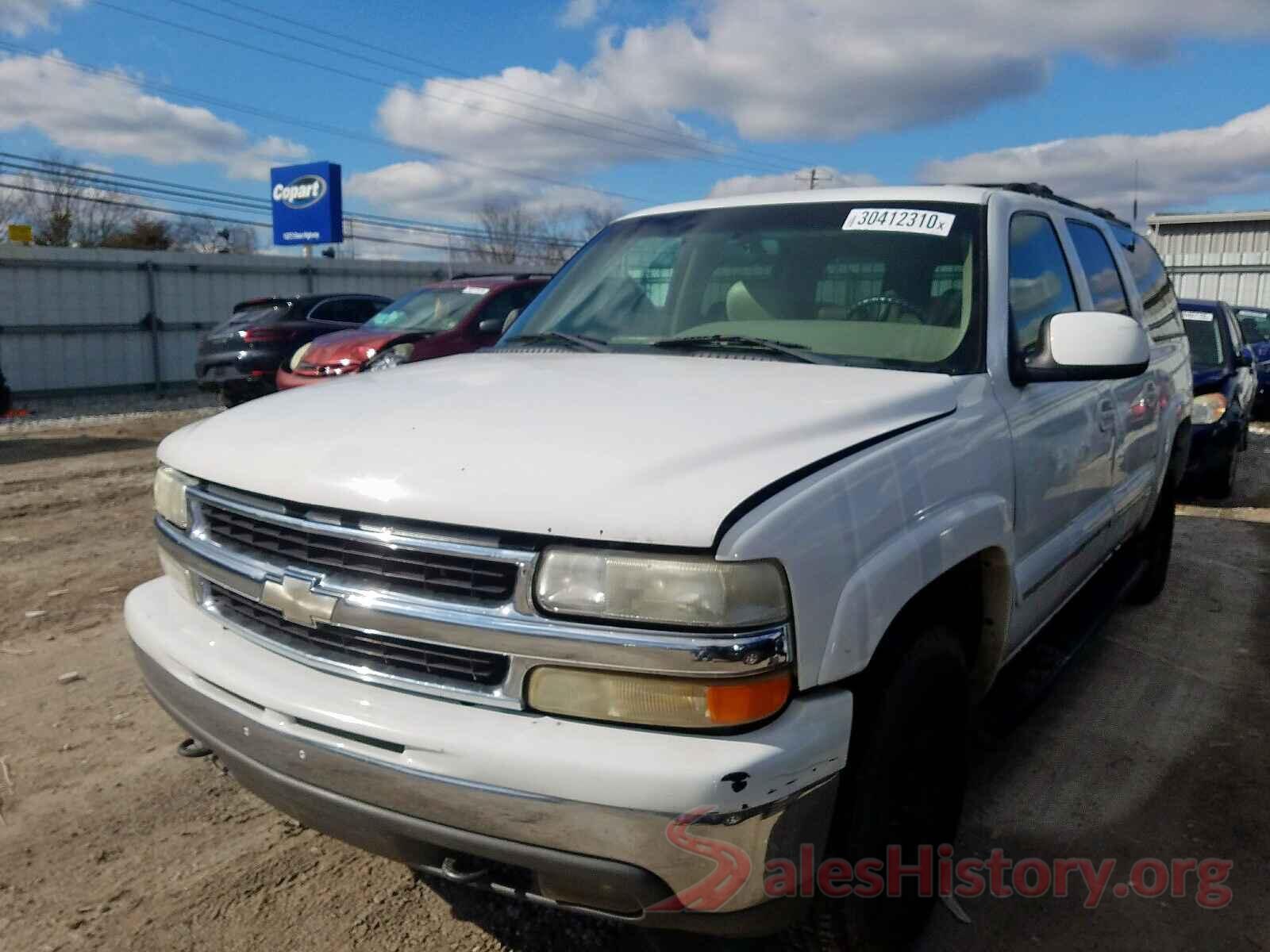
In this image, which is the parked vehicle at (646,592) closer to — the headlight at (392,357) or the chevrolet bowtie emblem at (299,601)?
the chevrolet bowtie emblem at (299,601)

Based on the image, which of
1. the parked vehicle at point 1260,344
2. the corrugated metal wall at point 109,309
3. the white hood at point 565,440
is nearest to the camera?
the white hood at point 565,440

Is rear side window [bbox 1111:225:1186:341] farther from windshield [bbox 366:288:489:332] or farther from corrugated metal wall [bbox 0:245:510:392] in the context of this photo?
corrugated metal wall [bbox 0:245:510:392]

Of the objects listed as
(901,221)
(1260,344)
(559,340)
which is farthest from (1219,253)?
(559,340)

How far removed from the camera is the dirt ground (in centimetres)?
254

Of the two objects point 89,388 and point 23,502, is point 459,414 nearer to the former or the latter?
point 23,502

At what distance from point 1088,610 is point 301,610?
9.98ft

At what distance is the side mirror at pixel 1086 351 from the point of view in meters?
2.71

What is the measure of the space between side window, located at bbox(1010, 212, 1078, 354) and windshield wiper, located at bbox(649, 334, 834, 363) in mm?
576

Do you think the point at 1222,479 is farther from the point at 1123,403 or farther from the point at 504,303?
the point at 504,303

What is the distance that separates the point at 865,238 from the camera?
314 centimetres

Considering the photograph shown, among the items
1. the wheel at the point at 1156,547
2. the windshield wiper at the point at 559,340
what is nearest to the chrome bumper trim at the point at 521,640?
the windshield wiper at the point at 559,340

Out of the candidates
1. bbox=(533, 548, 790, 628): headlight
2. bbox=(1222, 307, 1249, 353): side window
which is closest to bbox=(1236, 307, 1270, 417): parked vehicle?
bbox=(1222, 307, 1249, 353): side window

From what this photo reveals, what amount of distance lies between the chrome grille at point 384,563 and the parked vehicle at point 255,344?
1121 centimetres

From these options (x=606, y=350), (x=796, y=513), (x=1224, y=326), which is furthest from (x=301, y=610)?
(x=1224, y=326)
